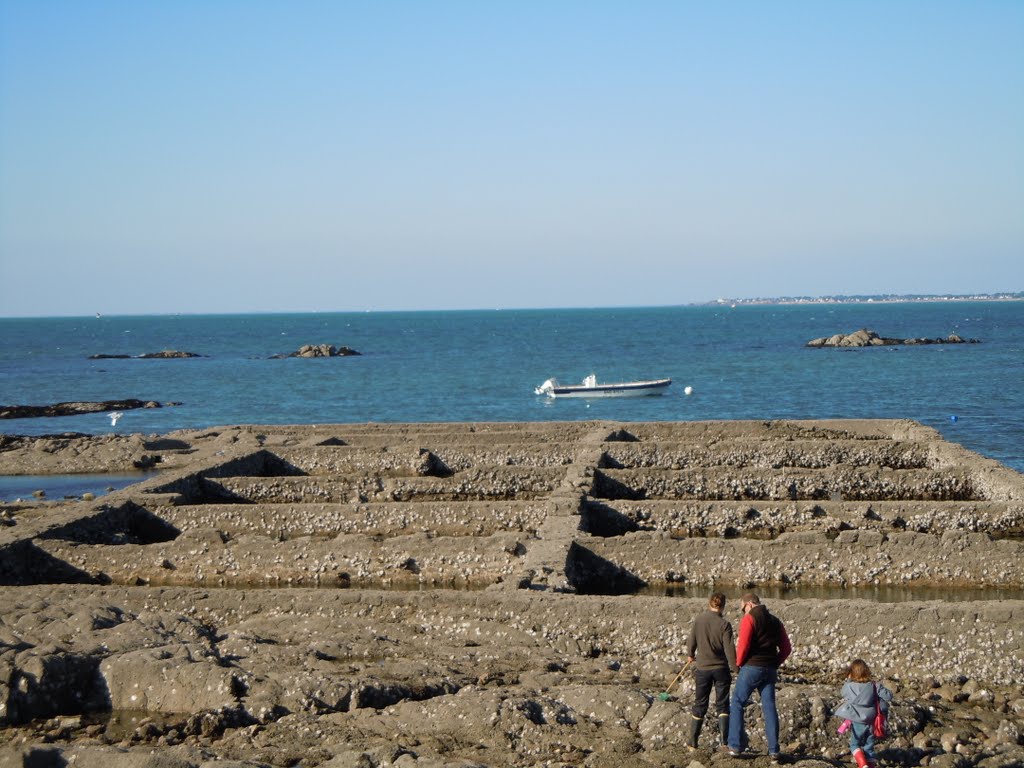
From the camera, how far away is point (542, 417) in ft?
167

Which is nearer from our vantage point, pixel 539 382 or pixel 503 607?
pixel 503 607

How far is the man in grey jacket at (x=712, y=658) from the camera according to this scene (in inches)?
415

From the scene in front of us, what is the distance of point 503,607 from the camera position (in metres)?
15.0

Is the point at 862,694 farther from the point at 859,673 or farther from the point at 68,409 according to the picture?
the point at 68,409

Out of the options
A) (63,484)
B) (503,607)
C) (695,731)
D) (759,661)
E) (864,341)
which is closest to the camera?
(759,661)

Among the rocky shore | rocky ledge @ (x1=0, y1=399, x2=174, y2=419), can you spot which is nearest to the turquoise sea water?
rocky ledge @ (x1=0, y1=399, x2=174, y2=419)

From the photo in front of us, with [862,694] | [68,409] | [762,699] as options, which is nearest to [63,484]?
[68,409]

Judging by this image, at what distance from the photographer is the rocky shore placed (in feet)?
37.0

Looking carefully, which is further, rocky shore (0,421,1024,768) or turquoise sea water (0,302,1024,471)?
turquoise sea water (0,302,1024,471)

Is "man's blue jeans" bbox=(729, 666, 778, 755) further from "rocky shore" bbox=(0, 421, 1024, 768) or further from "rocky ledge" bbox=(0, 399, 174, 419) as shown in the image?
"rocky ledge" bbox=(0, 399, 174, 419)

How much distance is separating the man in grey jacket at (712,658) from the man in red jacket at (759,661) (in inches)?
6.8

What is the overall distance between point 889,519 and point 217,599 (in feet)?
41.8

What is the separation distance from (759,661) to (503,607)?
A: 5346mm

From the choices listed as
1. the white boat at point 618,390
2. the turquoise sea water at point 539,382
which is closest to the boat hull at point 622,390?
the white boat at point 618,390
